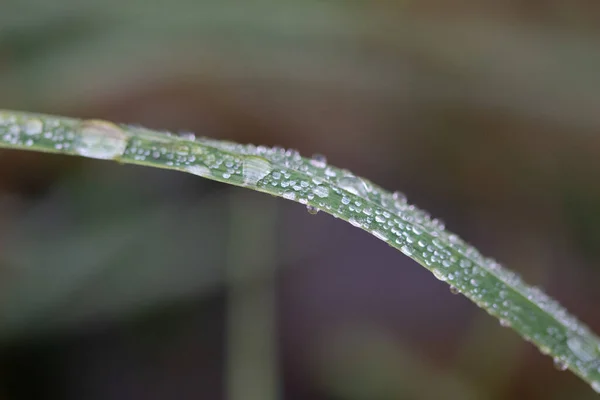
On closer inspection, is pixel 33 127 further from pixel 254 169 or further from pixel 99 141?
pixel 254 169

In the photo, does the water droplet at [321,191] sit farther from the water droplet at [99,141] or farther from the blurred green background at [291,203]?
the blurred green background at [291,203]

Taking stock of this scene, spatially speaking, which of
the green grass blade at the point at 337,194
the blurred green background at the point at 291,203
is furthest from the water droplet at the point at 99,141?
the blurred green background at the point at 291,203

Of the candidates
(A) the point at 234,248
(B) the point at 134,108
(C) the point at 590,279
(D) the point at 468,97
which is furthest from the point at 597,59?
(B) the point at 134,108

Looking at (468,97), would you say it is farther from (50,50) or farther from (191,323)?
(50,50)

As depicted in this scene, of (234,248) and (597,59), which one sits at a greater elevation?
(597,59)

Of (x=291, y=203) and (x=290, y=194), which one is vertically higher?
(x=291, y=203)

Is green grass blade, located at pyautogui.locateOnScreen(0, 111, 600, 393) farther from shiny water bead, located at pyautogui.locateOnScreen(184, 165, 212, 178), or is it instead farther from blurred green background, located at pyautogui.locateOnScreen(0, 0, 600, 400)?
blurred green background, located at pyautogui.locateOnScreen(0, 0, 600, 400)

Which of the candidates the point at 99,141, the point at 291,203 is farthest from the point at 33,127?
the point at 291,203
